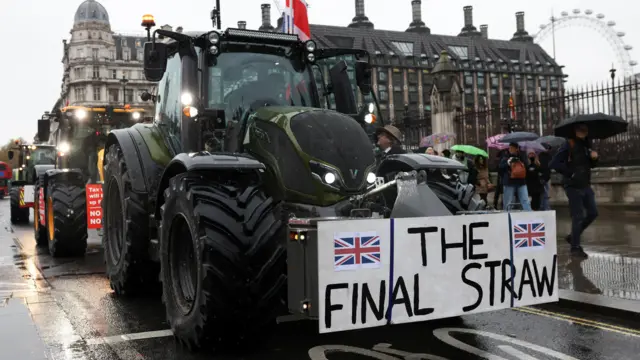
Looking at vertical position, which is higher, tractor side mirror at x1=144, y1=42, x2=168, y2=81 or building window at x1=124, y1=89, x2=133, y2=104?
building window at x1=124, y1=89, x2=133, y2=104

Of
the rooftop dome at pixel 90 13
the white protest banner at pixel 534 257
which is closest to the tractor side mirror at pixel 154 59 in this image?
the white protest banner at pixel 534 257

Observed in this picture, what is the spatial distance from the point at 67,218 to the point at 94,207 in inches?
19.6

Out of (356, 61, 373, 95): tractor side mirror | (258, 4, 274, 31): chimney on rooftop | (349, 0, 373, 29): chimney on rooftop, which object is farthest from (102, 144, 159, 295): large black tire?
(349, 0, 373, 29): chimney on rooftop

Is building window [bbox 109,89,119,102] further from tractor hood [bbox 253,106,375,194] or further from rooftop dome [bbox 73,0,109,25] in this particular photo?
tractor hood [bbox 253,106,375,194]

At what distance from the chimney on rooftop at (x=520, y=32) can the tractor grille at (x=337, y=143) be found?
141 meters

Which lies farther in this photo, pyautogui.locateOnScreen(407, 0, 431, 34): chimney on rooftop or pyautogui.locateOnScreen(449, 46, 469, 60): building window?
pyautogui.locateOnScreen(407, 0, 431, 34): chimney on rooftop

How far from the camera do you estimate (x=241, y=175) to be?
215 inches

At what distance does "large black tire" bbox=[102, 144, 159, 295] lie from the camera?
279 inches

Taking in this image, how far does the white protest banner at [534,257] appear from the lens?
16.8 ft

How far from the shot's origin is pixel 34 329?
233 inches

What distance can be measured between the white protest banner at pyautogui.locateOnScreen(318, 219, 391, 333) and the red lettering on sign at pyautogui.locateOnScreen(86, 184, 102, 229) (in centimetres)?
768

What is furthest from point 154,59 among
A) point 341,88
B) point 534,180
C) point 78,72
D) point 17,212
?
point 78,72

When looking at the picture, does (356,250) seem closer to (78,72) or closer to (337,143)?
(337,143)

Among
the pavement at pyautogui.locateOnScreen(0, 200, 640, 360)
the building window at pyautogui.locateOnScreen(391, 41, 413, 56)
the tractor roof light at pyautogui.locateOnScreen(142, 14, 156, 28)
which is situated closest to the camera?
the pavement at pyautogui.locateOnScreen(0, 200, 640, 360)
